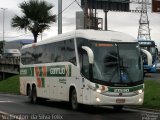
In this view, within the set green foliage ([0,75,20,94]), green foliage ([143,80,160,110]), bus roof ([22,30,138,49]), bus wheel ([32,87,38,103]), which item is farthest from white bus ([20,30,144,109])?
green foliage ([0,75,20,94])

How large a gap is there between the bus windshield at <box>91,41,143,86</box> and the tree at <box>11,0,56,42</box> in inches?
1115

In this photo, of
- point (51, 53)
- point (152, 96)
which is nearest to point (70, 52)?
point (51, 53)

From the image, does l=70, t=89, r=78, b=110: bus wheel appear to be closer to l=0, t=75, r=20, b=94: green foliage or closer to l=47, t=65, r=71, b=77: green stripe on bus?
l=47, t=65, r=71, b=77: green stripe on bus

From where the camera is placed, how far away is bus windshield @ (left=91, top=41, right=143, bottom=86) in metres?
19.0

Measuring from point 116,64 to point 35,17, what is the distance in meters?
29.5

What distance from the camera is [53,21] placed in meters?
48.1

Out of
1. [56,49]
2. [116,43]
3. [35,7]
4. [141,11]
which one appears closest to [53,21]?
[35,7]

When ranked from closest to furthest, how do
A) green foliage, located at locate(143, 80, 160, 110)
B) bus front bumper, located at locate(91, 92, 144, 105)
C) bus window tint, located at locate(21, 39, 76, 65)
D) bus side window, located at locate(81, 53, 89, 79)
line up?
bus front bumper, located at locate(91, 92, 144, 105) → bus side window, located at locate(81, 53, 89, 79) → bus window tint, located at locate(21, 39, 76, 65) → green foliage, located at locate(143, 80, 160, 110)

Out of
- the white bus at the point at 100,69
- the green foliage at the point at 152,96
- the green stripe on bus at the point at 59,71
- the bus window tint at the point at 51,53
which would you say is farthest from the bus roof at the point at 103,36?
the green foliage at the point at 152,96

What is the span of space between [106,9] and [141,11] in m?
35.2

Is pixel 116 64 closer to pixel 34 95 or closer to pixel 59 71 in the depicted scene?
pixel 59 71

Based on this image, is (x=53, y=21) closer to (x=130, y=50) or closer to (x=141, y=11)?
(x=130, y=50)

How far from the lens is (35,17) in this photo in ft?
157

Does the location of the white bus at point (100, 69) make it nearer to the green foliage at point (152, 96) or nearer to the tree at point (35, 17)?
the green foliage at point (152, 96)
